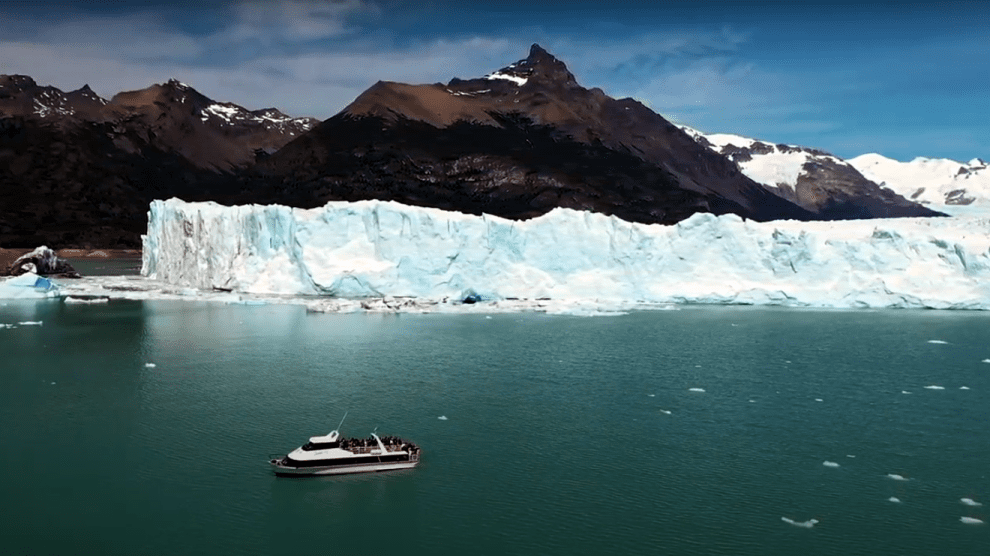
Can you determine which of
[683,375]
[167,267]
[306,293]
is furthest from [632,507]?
[167,267]

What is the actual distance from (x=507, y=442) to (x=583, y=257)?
2421 centimetres

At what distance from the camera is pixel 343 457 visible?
44.2 feet

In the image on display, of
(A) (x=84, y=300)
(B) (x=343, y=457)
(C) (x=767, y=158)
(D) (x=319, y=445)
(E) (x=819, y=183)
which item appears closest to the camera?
(B) (x=343, y=457)

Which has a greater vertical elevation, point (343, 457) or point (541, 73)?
point (541, 73)

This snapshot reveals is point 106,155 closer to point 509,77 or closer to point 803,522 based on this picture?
point 509,77

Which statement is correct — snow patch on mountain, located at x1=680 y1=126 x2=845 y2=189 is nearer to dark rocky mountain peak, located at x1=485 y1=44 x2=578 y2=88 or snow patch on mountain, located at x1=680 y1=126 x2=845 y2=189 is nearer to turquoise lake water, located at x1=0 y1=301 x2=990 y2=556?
dark rocky mountain peak, located at x1=485 y1=44 x2=578 y2=88

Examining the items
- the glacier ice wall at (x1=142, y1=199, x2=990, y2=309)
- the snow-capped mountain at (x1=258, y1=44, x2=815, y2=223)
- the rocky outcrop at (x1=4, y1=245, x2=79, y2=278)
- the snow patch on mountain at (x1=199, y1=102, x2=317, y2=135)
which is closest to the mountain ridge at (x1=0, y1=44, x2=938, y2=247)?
the snow-capped mountain at (x1=258, y1=44, x2=815, y2=223)

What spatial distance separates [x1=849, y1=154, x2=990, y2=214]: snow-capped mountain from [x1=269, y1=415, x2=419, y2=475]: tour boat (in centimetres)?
17331

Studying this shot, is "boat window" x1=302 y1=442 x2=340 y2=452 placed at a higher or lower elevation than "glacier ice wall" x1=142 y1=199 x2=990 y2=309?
lower

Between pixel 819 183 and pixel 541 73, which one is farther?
pixel 819 183

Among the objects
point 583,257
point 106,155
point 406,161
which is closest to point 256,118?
point 106,155

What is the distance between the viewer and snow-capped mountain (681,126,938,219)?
463 ft

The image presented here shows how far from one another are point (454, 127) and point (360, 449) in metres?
92.8

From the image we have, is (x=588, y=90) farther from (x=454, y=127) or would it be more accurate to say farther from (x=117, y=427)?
(x=117, y=427)
